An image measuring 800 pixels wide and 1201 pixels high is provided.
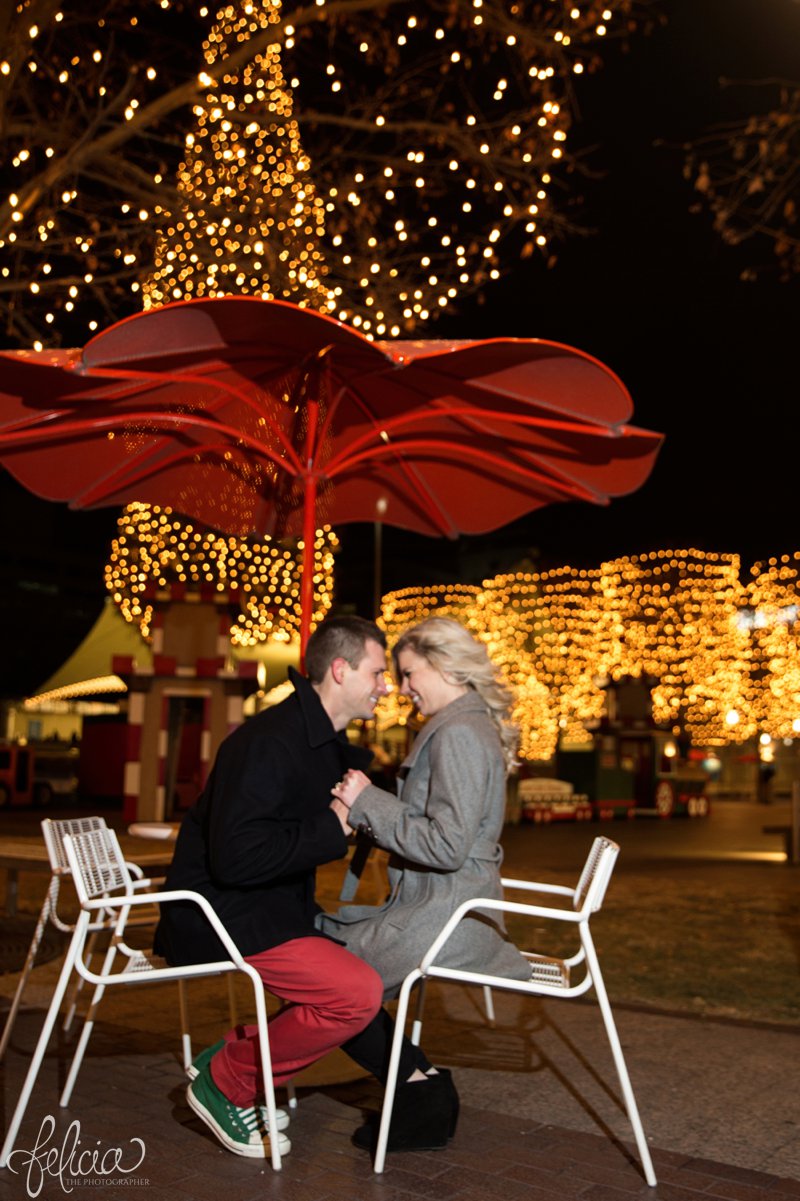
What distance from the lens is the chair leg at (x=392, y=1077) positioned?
346 centimetres

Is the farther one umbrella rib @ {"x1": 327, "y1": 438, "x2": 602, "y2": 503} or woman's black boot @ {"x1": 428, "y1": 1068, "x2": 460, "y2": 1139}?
umbrella rib @ {"x1": 327, "y1": 438, "x2": 602, "y2": 503}

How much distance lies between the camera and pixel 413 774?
3.96 m

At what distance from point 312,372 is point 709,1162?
3.44 meters

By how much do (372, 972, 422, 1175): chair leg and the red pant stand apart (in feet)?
0.46

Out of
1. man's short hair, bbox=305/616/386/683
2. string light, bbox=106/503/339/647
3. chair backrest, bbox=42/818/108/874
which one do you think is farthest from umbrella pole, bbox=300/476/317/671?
string light, bbox=106/503/339/647

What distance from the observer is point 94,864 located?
4.25 m

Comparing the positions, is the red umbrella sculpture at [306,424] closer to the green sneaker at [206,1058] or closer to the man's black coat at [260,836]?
the man's black coat at [260,836]

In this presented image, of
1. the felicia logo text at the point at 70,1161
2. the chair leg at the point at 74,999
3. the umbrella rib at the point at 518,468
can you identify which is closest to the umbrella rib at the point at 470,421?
the umbrella rib at the point at 518,468

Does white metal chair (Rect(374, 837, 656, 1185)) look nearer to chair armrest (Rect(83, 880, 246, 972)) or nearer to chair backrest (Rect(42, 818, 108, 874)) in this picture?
chair armrest (Rect(83, 880, 246, 972))

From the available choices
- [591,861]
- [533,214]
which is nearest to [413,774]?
[591,861]

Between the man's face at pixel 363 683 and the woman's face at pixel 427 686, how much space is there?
16 centimetres

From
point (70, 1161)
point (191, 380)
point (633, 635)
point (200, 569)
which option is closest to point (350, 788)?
point (70, 1161)

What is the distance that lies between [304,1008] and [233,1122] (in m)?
0.41

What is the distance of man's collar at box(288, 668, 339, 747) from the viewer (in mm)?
3730
